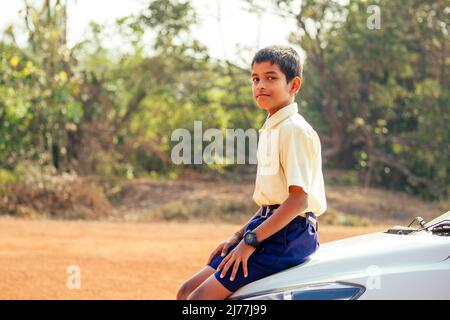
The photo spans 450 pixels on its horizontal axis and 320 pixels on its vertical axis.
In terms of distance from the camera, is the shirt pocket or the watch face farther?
the shirt pocket

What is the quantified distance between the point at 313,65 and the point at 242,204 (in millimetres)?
5094

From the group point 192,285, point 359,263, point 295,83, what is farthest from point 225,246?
point 295,83

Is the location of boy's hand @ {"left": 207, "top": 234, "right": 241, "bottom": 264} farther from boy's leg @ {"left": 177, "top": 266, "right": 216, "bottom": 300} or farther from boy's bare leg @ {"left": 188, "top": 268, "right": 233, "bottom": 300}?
boy's bare leg @ {"left": 188, "top": 268, "right": 233, "bottom": 300}

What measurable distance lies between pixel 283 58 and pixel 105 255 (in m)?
7.19

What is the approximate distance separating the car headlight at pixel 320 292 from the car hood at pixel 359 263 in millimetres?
18

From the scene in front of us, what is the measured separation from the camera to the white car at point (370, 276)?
8.79ft

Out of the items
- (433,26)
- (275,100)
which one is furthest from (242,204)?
(275,100)

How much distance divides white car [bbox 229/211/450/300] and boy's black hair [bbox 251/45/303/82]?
28.1 inches

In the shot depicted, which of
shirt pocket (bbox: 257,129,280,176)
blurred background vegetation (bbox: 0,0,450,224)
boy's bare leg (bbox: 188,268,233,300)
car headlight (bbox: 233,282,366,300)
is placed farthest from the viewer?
blurred background vegetation (bbox: 0,0,450,224)

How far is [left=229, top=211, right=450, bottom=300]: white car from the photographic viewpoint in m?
2.68

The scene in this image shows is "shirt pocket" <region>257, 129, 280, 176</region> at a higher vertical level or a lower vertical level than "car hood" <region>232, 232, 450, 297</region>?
higher

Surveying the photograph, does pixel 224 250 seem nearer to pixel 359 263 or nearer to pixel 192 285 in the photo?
pixel 192 285

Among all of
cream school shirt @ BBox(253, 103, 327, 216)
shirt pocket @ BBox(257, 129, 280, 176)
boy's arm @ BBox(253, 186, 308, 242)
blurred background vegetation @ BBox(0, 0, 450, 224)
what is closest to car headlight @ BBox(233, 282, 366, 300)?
boy's arm @ BBox(253, 186, 308, 242)
